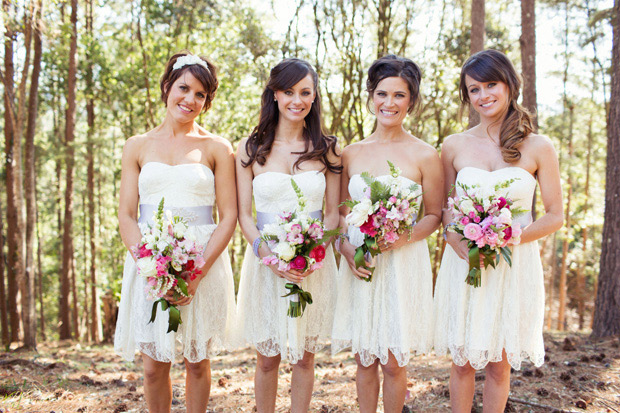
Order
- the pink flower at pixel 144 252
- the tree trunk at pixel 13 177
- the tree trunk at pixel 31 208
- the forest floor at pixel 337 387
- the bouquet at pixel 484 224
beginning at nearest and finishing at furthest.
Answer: the bouquet at pixel 484 224
the pink flower at pixel 144 252
the forest floor at pixel 337 387
the tree trunk at pixel 13 177
the tree trunk at pixel 31 208

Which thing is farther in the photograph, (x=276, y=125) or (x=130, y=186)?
(x=276, y=125)

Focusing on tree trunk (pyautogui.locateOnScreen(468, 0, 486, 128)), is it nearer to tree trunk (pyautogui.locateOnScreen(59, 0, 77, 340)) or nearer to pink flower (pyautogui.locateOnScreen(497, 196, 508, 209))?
pink flower (pyautogui.locateOnScreen(497, 196, 508, 209))

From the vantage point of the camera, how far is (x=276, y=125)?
389 cm

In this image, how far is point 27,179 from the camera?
962cm

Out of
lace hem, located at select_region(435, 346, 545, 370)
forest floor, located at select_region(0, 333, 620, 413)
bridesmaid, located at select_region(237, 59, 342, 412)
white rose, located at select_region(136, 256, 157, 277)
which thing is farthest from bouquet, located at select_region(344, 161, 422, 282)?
forest floor, located at select_region(0, 333, 620, 413)

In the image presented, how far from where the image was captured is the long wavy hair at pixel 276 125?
11.9 feet

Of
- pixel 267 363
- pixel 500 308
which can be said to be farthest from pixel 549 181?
pixel 267 363

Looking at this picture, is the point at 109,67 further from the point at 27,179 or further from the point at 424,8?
the point at 424,8

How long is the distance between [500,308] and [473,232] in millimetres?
702

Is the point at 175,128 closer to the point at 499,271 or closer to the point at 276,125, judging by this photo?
the point at 276,125

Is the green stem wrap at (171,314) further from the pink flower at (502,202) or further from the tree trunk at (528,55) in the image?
the tree trunk at (528,55)

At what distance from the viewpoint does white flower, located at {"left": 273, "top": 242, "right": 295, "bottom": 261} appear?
312cm

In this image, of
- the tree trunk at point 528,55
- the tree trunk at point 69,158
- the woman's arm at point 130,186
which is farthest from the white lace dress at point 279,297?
the tree trunk at point 69,158

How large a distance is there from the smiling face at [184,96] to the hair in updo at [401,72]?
1.27 meters
